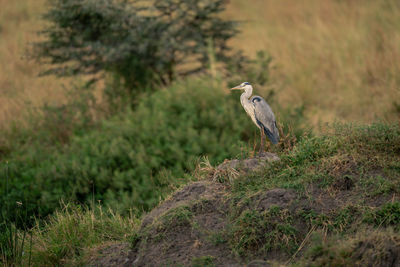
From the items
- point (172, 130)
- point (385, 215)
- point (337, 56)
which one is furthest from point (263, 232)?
point (337, 56)

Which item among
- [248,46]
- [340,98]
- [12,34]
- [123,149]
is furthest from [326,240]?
[12,34]

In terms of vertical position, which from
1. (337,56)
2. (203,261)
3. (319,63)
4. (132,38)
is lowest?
(319,63)

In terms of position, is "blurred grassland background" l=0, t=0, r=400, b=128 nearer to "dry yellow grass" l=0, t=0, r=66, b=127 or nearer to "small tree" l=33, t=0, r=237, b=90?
"dry yellow grass" l=0, t=0, r=66, b=127

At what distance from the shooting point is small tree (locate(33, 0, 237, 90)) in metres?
8.77

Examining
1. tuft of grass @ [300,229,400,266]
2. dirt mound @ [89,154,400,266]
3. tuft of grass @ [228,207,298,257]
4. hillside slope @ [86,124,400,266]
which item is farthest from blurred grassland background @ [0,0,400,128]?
tuft of grass @ [300,229,400,266]

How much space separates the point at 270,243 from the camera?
11.6ft

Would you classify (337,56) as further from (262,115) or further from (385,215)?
(385,215)

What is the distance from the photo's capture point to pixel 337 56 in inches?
459

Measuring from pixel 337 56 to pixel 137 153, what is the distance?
659 cm

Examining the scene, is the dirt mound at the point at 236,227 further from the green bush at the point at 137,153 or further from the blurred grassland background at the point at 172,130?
the green bush at the point at 137,153

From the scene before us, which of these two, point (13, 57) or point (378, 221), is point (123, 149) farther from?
point (13, 57)

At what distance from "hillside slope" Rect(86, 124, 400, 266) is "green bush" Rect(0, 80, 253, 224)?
2.16 m

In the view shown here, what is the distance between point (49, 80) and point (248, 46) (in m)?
5.12

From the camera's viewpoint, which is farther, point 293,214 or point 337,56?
point 337,56
